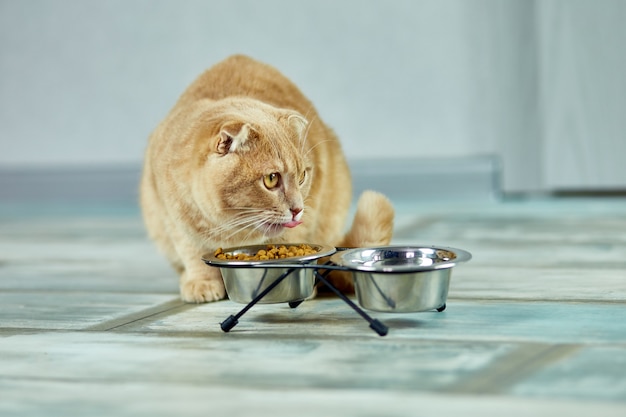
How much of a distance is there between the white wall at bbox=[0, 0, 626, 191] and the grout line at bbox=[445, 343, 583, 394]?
2.62 meters

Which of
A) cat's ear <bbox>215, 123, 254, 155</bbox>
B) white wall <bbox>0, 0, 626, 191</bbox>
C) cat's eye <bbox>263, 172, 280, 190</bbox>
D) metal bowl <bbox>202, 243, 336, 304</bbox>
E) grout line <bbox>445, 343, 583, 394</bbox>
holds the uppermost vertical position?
white wall <bbox>0, 0, 626, 191</bbox>

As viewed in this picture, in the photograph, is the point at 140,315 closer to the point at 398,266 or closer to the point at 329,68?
the point at 398,266

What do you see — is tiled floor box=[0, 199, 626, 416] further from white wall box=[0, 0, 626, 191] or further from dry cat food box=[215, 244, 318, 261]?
white wall box=[0, 0, 626, 191]

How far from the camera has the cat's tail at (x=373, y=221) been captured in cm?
185

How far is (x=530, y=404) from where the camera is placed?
1.12m

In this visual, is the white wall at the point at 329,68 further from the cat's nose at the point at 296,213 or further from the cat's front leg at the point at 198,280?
the cat's nose at the point at 296,213

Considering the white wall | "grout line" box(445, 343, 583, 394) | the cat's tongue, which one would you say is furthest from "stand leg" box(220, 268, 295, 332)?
the white wall

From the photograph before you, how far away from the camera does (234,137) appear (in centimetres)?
170

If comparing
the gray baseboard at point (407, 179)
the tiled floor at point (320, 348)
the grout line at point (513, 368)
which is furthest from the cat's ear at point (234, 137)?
the gray baseboard at point (407, 179)

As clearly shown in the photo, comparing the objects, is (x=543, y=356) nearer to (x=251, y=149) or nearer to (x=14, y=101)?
(x=251, y=149)

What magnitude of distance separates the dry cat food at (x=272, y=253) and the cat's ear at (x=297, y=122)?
0.26 meters

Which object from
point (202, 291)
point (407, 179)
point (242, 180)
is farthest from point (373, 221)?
point (407, 179)

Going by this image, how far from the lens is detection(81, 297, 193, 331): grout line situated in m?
1.71

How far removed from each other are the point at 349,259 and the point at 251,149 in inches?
12.0
